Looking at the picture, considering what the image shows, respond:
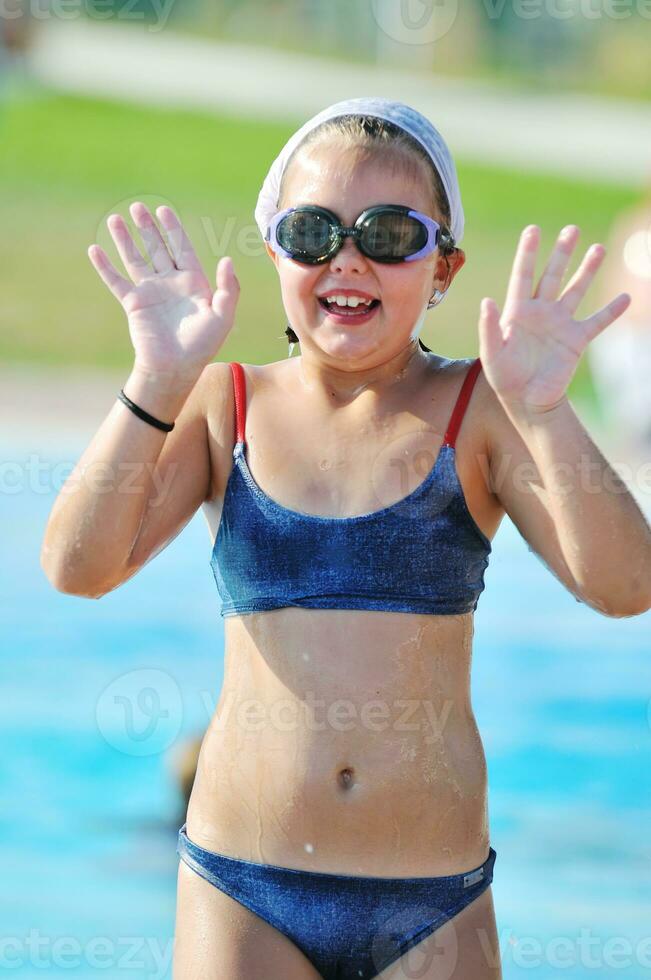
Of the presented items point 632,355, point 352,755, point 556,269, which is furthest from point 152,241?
point 632,355

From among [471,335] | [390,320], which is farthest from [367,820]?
[471,335]

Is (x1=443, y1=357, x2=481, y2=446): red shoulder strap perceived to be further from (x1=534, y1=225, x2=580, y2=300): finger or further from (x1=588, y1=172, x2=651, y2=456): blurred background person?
(x1=588, y1=172, x2=651, y2=456): blurred background person

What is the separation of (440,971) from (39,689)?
4.99 meters

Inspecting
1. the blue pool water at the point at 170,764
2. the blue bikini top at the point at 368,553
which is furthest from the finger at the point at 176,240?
the blue pool water at the point at 170,764

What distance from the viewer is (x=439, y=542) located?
2.56 metres

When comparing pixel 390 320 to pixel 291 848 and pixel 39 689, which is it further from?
pixel 39 689

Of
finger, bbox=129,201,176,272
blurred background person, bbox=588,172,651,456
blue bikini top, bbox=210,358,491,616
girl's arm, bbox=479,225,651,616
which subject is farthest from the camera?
blurred background person, bbox=588,172,651,456

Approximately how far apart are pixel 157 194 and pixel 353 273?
15.2 metres

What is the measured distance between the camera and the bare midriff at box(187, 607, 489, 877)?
8.06 ft

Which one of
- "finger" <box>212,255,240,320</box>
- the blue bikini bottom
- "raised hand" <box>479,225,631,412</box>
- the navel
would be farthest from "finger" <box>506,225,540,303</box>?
the blue bikini bottom

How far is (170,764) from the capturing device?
579cm

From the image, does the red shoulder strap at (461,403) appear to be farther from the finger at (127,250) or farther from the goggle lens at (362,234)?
the finger at (127,250)

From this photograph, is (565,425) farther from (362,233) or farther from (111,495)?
(111,495)

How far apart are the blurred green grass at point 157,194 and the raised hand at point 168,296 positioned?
41.4 ft
